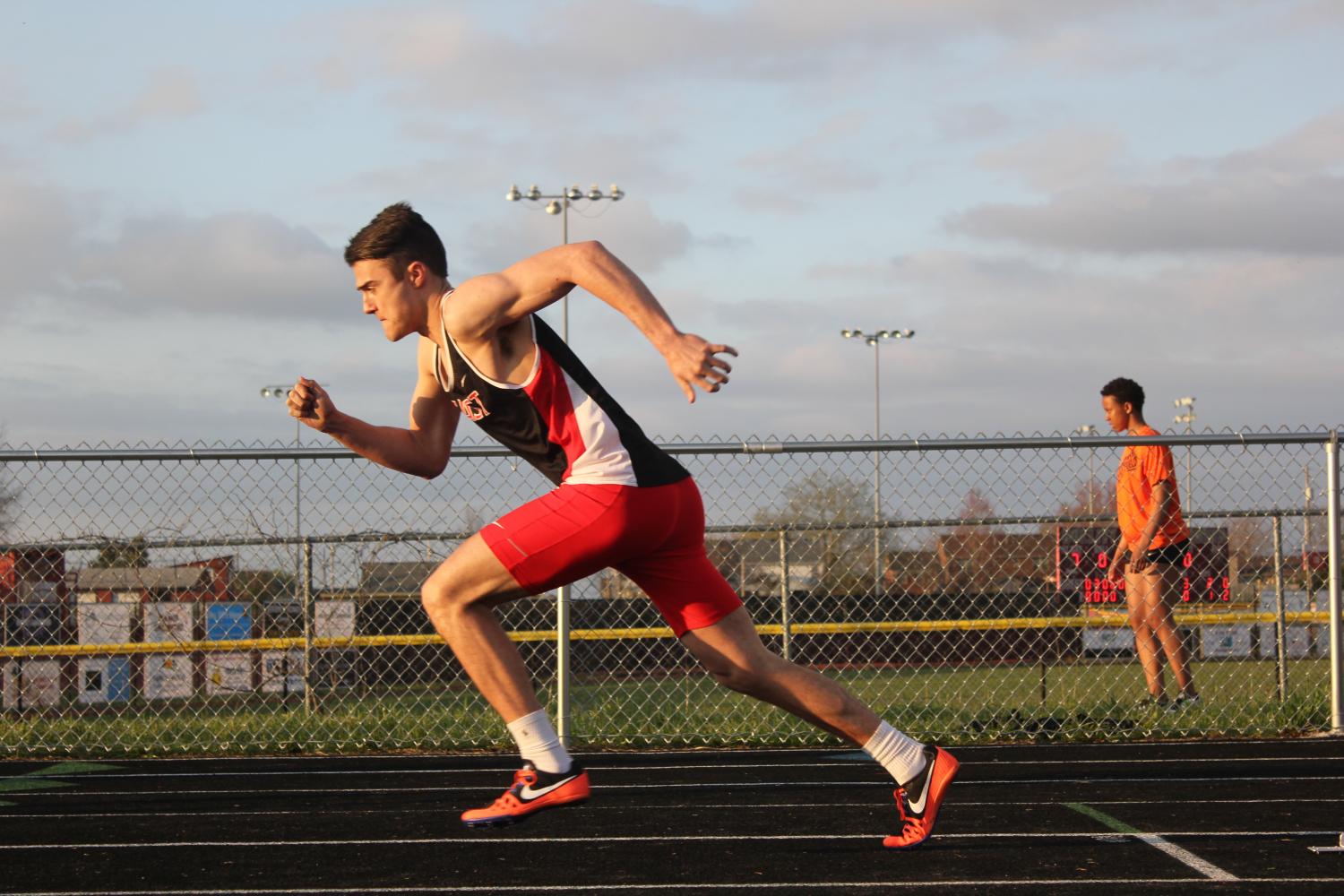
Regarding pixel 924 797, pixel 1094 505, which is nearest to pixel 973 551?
pixel 1094 505

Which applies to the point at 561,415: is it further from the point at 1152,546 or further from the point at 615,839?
the point at 1152,546

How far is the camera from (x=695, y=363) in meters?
3.62

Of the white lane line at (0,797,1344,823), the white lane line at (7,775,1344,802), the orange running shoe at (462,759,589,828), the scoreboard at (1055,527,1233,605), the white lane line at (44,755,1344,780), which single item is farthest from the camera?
the scoreboard at (1055,527,1233,605)

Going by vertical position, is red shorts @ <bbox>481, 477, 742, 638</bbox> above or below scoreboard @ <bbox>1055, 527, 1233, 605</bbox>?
above

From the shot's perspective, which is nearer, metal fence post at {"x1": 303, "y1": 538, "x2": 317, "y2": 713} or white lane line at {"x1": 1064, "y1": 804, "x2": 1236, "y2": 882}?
white lane line at {"x1": 1064, "y1": 804, "x2": 1236, "y2": 882}

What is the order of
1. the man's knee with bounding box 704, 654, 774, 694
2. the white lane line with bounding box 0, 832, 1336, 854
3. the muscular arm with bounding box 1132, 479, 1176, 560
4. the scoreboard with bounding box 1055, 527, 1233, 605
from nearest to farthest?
the man's knee with bounding box 704, 654, 774, 694
the white lane line with bounding box 0, 832, 1336, 854
the muscular arm with bounding box 1132, 479, 1176, 560
the scoreboard with bounding box 1055, 527, 1233, 605

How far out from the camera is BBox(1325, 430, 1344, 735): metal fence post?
27.4 ft

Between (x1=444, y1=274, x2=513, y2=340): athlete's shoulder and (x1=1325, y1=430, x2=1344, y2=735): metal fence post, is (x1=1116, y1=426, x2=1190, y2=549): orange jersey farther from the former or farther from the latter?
(x1=444, y1=274, x2=513, y2=340): athlete's shoulder

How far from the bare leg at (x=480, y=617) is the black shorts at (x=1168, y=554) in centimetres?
562

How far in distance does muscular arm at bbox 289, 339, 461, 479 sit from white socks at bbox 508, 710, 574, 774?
0.90 metres

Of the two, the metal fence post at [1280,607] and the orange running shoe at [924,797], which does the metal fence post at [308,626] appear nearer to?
the orange running shoe at [924,797]

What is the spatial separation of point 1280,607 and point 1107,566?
4.46 meters

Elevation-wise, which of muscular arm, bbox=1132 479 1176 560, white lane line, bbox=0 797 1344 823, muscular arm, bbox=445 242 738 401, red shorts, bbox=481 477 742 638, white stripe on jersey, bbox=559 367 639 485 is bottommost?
white lane line, bbox=0 797 1344 823

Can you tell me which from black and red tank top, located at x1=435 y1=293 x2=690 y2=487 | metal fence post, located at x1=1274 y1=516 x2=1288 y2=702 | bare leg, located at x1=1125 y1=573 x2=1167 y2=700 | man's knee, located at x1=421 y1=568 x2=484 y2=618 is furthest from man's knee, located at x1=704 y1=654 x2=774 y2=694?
metal fence post, located at x1=1274 y1=516 x2=1288 y2=702
